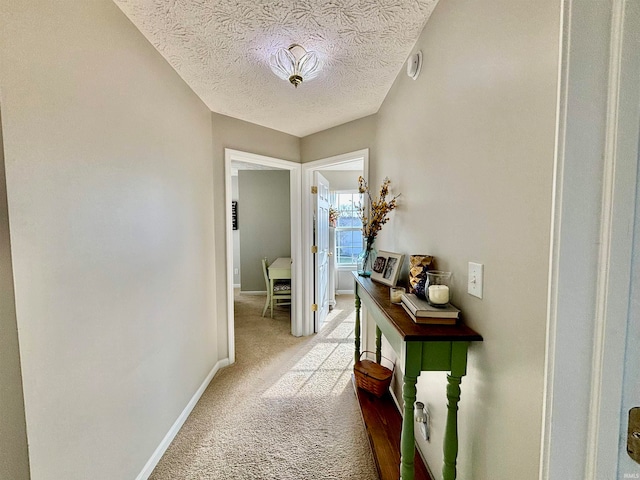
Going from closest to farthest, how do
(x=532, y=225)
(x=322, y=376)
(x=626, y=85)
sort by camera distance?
(x=626, y=85), (x=532, y=225), (x=322, y=376)

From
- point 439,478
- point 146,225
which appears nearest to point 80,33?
point 146,225

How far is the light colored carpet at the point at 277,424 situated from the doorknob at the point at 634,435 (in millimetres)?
A: 1350

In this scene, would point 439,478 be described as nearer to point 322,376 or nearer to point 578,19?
point 322,376

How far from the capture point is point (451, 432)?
1.01 metres

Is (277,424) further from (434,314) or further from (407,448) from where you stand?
(434,314)

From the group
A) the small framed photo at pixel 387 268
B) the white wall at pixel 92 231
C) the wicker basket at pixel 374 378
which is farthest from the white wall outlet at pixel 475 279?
the white wall at pixel 92 231

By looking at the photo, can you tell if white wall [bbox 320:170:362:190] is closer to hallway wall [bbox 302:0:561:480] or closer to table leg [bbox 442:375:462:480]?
hallway wall [bbox 302:0:561:480]

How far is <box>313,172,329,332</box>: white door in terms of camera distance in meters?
3.25

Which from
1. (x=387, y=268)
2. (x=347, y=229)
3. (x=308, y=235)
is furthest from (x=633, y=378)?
(x=347, y=229)

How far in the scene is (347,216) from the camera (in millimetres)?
5395

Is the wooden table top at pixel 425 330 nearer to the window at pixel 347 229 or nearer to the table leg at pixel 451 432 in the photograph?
the table leg at pixel 451 432

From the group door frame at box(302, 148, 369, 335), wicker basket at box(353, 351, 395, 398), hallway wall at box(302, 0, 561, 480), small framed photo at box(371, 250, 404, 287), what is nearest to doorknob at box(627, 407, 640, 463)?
hallway wall at box(302, 0, 561, 480)

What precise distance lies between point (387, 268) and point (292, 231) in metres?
1.58

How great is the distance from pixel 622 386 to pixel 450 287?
0.67 meters
